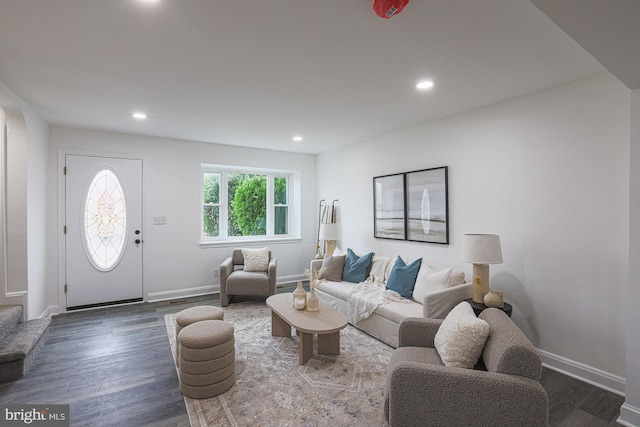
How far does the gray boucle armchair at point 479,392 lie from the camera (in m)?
1.54

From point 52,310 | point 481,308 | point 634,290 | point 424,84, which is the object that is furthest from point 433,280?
point 52,310

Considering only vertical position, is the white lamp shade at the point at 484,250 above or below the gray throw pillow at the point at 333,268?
above

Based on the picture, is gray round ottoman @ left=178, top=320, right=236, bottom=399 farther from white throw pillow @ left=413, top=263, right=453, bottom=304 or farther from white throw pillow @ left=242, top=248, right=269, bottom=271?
white throw pillow @ left=242, top=248, right=269, bottom=271

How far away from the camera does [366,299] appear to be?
11.7 ft

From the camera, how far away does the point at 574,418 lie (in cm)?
215

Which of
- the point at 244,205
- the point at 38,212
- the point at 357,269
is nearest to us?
the point at 38,212

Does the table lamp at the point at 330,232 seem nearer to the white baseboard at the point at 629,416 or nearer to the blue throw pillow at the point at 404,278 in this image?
the blue throw pillow at the point at 404,278

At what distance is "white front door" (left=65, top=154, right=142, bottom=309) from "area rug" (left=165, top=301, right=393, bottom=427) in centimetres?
172

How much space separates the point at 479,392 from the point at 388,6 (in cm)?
203

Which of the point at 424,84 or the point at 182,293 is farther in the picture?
the point at 182,293

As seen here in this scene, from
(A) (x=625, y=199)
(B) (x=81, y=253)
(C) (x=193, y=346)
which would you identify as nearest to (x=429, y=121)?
(A) (x=625, y=199)

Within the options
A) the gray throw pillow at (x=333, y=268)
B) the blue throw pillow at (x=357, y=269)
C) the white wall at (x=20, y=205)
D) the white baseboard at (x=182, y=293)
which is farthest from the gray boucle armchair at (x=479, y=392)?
the white baseboard at (x=182, y=293)

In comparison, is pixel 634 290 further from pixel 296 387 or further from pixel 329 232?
pixel 329 232

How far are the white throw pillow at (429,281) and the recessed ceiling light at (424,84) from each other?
6.09 feet
